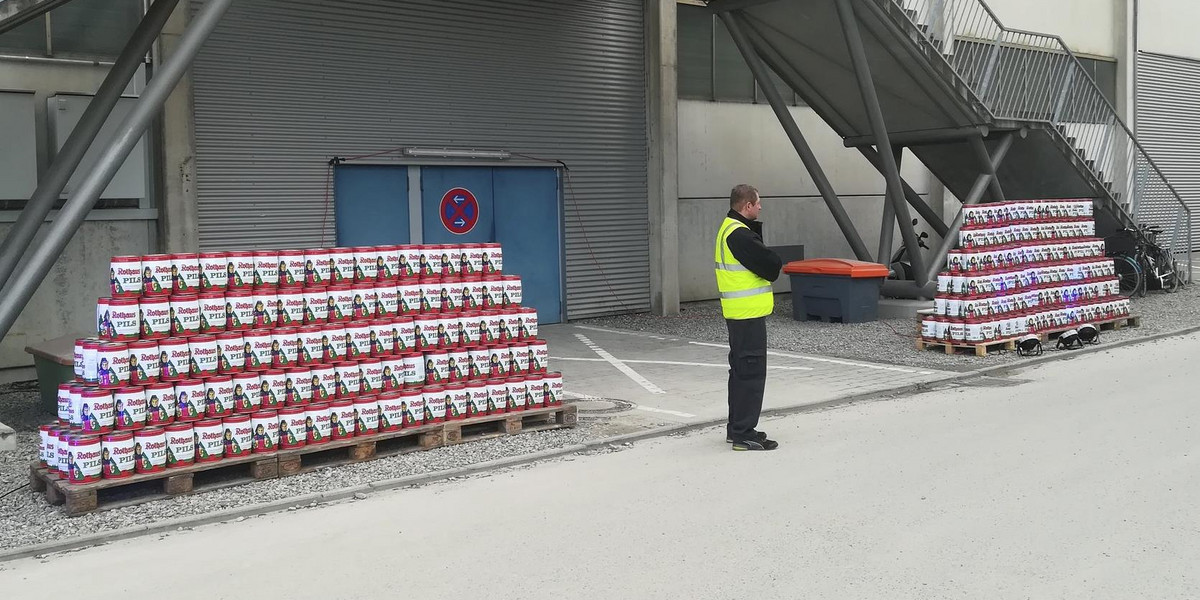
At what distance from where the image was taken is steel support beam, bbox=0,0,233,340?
8.36 meters

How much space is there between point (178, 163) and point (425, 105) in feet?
12.4

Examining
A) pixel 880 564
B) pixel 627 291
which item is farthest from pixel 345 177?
pixel 880 564

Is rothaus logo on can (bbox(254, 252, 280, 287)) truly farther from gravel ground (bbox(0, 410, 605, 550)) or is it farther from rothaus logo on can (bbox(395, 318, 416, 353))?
gravel ground (bbox(0, 410, 605, 550))

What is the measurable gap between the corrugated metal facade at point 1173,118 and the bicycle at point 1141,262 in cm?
948

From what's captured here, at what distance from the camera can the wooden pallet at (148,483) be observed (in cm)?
705

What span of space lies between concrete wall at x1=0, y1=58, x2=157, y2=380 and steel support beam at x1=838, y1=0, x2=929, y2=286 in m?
9.87

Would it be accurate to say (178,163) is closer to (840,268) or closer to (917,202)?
(840,268)

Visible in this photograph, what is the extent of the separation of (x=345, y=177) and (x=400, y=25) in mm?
2389

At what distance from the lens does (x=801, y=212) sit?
2233 cm

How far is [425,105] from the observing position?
1598 centimetres

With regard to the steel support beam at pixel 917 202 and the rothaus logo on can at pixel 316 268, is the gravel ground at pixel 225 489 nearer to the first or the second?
the rothaus logo on can at pixel 316 268

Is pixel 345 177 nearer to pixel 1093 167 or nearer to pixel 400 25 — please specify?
pixel 400 25

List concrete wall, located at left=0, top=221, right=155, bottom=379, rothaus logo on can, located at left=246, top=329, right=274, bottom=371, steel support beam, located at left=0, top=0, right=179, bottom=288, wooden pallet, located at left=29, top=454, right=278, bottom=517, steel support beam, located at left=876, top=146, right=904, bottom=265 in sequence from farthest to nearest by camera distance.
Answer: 1. steel support beam, located at left=876, top=146, right=904, bottom=265
2. concrete wall, located at left=0, top=221, right=155, bottom=379
3. steel support beam, located at left=0, top=0, right=179, bottom=288
4. rothaus logo on can, located at left=246, top=329, right=274, bottom=371
5. wooden pallet, located at left=29, top=454, right=278, bottom=517

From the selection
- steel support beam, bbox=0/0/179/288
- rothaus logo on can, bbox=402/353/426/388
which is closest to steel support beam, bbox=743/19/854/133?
steel support beam, bbox=0/0/179/288
